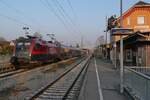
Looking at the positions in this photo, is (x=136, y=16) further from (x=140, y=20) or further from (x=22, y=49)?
(x=22, y=49)

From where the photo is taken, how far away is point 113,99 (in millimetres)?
13180

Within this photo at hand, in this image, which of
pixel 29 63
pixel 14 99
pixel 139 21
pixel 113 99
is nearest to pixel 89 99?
pixel 113 99

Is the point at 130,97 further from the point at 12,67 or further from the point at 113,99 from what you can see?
the point at 12,67

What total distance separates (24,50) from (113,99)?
847 inches

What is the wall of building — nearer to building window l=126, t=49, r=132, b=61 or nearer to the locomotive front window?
building window l=126, t=49, r=132, b=61

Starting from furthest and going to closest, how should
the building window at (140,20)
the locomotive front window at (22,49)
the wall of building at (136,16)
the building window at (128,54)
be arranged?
the building window at (140,20)
the wall of building at (136,16)
the building window at (128,54)
the locomotive front window at (22,49)

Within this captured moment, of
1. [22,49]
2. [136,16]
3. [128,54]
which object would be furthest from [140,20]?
[22,49]

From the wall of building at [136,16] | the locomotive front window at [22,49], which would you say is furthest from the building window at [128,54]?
the wall of building at [136,16]

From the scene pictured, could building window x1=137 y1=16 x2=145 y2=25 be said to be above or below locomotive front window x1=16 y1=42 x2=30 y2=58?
above

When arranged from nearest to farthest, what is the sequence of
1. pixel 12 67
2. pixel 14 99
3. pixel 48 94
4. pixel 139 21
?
1. pixel 14 99
2. pixel 48 94
3. pixel 12 67
4. pixel 139 21

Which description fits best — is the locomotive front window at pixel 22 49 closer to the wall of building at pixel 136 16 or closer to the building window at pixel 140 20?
the wall of building at pixel 136 16

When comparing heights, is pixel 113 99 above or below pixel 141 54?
below

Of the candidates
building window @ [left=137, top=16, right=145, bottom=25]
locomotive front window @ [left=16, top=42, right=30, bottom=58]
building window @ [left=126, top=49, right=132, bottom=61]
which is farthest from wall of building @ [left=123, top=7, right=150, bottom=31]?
locomotive front window @ [left=16, top=42, right=30, bottom=58]

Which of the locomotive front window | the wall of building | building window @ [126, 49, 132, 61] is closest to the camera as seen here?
the locomotive front window
